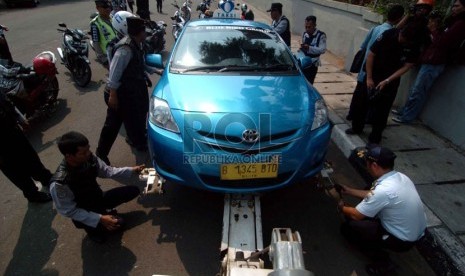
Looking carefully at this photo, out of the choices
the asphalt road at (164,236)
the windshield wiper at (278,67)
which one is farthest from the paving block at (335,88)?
the windshield wiper at (278,67)

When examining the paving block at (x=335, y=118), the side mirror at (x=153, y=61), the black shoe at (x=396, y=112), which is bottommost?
the paving block at (x=335, y=118)

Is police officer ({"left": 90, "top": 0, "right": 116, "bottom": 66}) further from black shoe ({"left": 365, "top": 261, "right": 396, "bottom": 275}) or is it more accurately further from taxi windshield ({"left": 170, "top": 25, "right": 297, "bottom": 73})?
black shoe ({"left": 365, "top": 261, "right": 396, "bottom": 275})

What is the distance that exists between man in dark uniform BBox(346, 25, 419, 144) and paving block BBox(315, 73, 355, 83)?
2715mm

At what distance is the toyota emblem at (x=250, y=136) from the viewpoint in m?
2.29

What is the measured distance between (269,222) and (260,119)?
1010 mm

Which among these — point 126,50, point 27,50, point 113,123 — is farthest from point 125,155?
point 27,50

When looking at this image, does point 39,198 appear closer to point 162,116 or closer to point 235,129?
point 162,116

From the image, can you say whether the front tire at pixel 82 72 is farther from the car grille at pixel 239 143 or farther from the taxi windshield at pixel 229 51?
the car grille at pixel 239 143

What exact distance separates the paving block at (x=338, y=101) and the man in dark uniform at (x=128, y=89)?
320 centimetres

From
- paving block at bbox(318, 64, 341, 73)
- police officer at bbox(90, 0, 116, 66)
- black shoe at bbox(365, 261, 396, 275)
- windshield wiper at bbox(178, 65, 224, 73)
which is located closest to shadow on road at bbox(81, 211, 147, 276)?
windshield wiper at bbox(178, 65, 224, 73)

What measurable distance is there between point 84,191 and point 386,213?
2.34 meters

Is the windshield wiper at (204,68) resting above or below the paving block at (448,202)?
above

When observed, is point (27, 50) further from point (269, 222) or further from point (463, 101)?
point (463, 101)

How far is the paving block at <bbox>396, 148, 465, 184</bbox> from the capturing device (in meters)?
3.28
